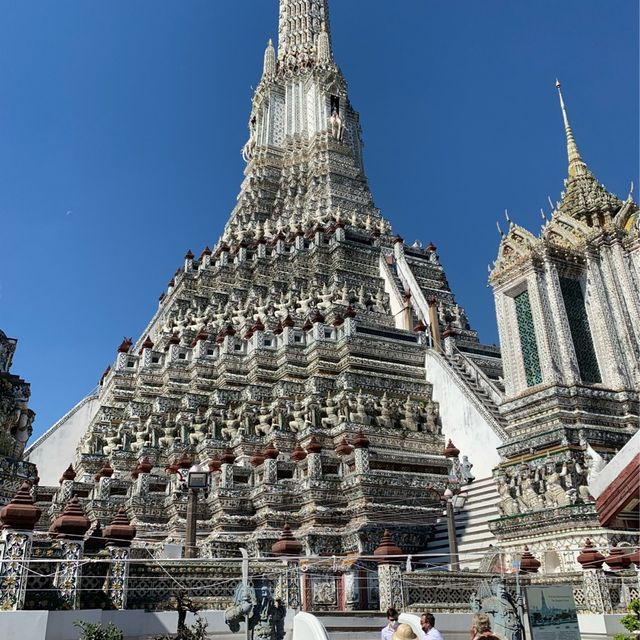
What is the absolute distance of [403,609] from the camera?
34.2 ft

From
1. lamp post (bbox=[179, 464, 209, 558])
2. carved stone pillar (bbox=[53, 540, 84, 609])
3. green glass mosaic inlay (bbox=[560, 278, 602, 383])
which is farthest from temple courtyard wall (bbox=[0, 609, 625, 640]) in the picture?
green glass mosaic inlay (bbox=[560, 278, 602, 383])

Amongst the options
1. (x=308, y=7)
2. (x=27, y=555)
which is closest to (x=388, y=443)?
(x=27, y=555)

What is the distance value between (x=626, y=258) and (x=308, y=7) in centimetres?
4432

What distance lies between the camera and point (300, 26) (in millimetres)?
52031

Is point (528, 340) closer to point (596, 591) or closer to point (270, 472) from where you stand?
point (596, 591)

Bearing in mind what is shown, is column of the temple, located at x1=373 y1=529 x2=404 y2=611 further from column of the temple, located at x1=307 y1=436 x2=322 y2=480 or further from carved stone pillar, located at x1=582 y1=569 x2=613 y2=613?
column of the temple, located at x1=307 y1=436 x2=322 y2=480

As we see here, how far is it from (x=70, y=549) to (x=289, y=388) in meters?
14.3

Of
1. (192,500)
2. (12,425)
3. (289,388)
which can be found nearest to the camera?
(192,500)

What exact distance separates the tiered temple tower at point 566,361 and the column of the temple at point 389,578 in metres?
3.36

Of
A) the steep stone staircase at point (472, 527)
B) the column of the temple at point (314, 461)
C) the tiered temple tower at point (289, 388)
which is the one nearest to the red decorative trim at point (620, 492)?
the steep stone staircase at point (472, 527)

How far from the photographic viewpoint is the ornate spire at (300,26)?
50531 mm

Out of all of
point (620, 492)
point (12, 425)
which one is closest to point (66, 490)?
point (12, 425)

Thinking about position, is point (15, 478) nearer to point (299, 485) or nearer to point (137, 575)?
point (137, 575)

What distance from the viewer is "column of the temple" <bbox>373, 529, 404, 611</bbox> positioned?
10.6 metres
